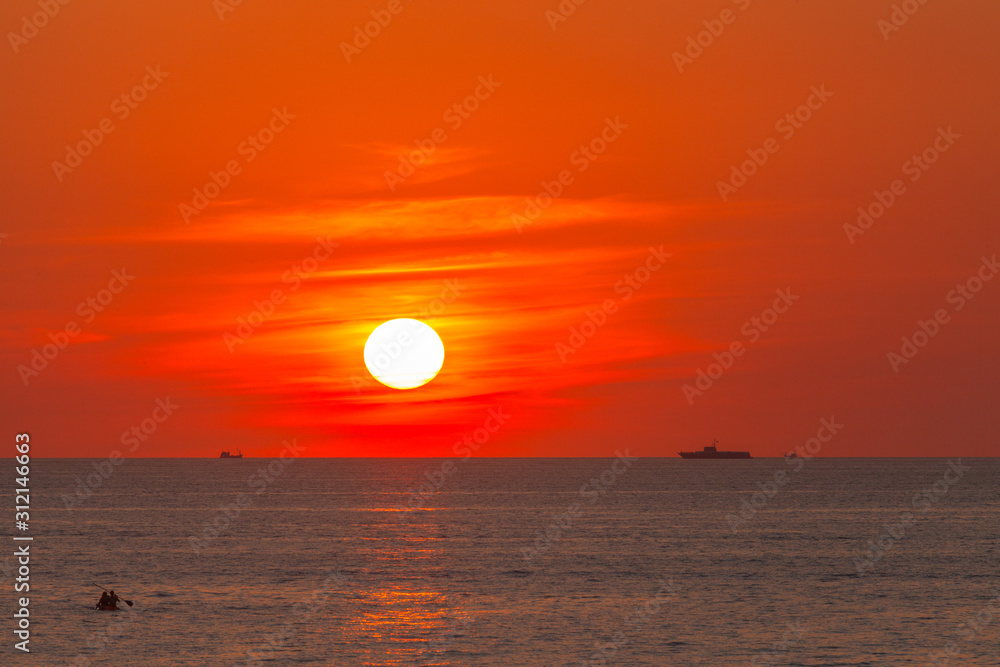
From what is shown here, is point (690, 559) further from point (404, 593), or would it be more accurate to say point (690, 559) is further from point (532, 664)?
point (532, 664)

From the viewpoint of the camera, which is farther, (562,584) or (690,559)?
(690,559)

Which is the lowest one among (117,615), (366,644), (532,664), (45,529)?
(532,664)

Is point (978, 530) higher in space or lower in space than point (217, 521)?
lower

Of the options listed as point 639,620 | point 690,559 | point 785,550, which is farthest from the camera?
point 785,550

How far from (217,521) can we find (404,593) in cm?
8875

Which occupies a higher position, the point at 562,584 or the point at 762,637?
the point at 562,584

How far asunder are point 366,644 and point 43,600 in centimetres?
3090

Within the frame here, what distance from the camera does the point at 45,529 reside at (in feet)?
491

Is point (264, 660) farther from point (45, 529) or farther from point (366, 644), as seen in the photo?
point (45, 529)

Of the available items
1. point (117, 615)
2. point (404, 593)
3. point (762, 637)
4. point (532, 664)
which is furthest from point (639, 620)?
point (117, 615)

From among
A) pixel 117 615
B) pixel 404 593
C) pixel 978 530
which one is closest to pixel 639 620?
pixel 404 593

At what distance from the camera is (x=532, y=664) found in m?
63.3

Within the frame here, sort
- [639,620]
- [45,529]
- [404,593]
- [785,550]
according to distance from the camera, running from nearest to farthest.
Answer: [639,620] < [404,593] < [785,550] < [45,529]

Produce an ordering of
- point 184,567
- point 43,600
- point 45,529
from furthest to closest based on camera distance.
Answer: point 45,529
point 184,567
point 43,600
